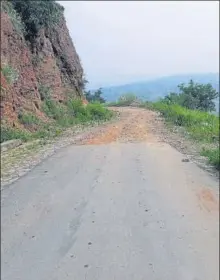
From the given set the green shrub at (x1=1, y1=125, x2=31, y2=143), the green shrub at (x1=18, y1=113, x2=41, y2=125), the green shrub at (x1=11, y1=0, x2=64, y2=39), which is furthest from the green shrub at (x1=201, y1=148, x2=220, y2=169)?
the green shrub at (x1=11, y1=0, x2=64, y2=39)

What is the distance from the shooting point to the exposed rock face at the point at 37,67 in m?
8.24

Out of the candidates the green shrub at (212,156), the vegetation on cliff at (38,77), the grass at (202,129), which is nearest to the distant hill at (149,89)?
the vegetation on cliff at (38,77)

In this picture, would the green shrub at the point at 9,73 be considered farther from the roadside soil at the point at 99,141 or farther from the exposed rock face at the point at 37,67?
the roadside soil at the point at 99,141

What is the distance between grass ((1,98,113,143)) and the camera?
7.30 m

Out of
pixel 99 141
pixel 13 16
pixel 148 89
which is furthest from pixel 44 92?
pixel 148 89

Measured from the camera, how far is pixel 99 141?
8047mm

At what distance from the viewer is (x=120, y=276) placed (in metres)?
2.92

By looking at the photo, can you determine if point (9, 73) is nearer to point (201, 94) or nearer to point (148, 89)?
point (201, 94)

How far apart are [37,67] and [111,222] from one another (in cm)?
774

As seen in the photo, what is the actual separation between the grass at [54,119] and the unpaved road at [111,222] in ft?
4.86

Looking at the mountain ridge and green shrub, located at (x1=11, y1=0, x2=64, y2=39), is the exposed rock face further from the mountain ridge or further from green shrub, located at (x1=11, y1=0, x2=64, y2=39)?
the mountain ridge

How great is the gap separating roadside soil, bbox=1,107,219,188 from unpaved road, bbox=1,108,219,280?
0.25 m

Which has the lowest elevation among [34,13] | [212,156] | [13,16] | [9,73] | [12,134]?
[212,156]

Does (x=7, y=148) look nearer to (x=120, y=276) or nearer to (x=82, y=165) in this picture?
(x=82, y=165)
